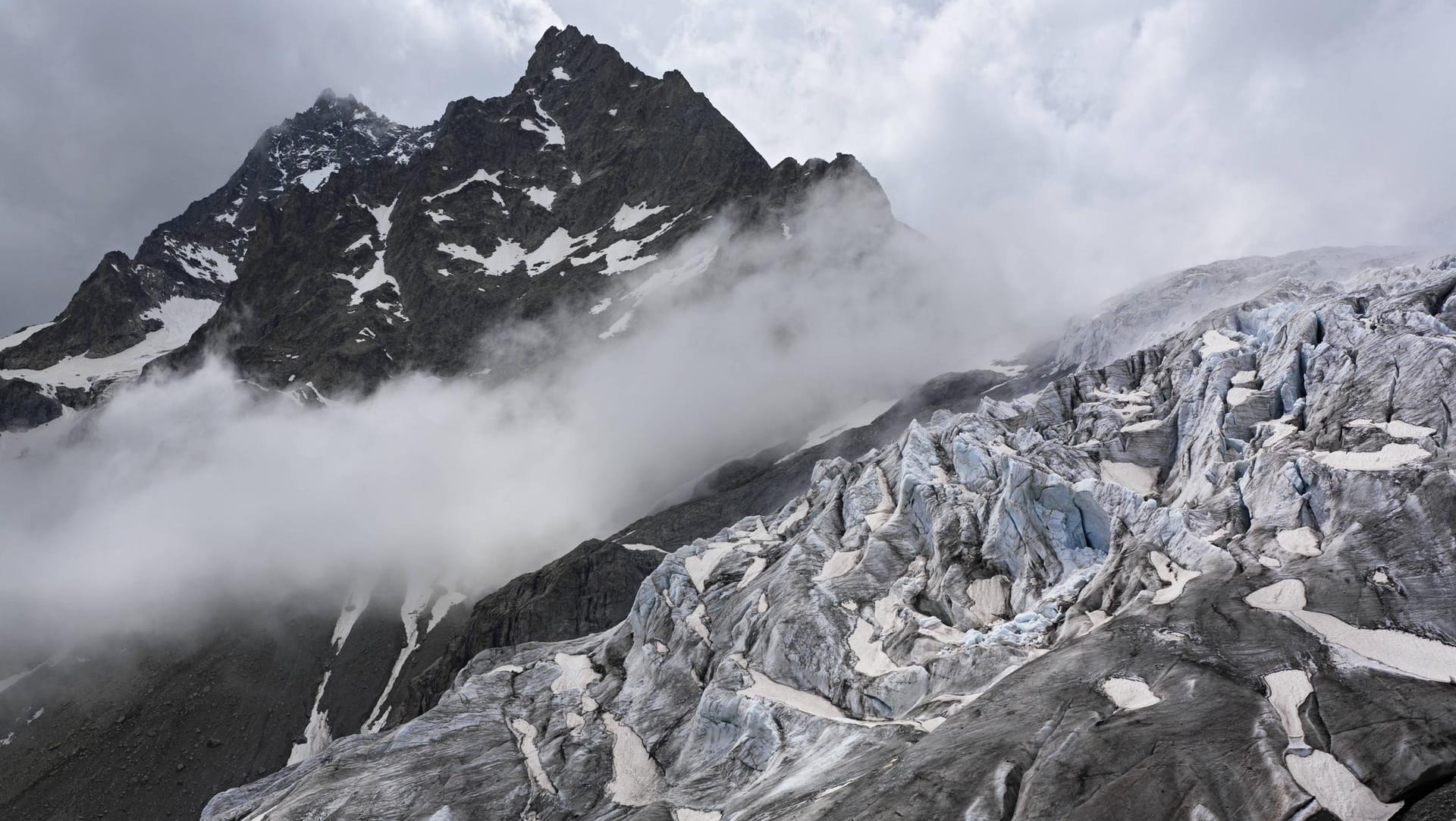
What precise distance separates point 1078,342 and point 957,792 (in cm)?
14617

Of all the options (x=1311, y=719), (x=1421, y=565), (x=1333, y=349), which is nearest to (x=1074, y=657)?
(x=1311, y=719)

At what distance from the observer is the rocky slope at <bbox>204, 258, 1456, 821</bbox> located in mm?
23953

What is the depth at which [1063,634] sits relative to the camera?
3794 centimetres

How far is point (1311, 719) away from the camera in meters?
23.4

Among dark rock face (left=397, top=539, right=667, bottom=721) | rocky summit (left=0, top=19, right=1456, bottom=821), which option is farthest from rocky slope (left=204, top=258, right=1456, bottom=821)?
dark rock face (left=397, top=539, right=667, bottom=721)

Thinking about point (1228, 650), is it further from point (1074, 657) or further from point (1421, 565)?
point (1421, 565)

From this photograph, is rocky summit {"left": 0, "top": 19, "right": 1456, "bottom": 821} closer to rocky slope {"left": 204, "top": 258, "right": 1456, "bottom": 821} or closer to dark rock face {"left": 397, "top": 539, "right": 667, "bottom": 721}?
rocky slope {"left": 204, "top": 258, "right": 1456, "bottom": 821}

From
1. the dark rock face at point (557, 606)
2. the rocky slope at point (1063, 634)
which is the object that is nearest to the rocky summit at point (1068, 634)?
the rocky slope at point (1063, 634)

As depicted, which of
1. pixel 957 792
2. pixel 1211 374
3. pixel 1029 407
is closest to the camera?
pixel 957 792

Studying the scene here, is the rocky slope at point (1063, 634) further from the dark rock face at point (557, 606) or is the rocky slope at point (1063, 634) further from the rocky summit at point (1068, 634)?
the dark rock face at point (557, 606)

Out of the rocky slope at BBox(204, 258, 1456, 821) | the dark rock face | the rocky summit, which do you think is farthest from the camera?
the dark rock face

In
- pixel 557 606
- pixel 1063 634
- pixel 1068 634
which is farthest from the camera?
pixel 557 606

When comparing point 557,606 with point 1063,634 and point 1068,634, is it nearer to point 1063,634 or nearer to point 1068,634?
point 1063,634

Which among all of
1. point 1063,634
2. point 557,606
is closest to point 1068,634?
point 1063,634
